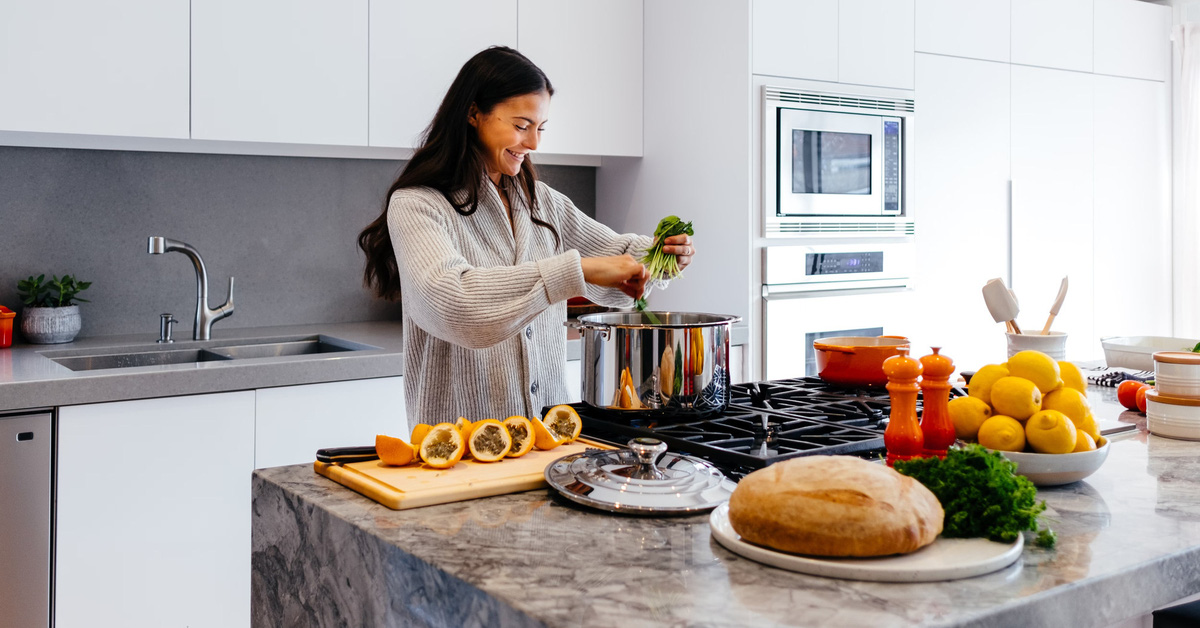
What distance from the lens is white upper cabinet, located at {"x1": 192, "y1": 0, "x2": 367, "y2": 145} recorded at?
2.66 m

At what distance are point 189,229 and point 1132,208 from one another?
3.91 m

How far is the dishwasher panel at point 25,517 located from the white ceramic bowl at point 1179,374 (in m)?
2.18

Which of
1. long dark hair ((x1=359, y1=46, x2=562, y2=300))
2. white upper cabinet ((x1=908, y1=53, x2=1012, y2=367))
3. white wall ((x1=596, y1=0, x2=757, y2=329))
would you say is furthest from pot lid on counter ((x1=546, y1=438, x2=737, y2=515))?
white upper cabinet ((x1=908, y1=53, x2=1012, y2=367))

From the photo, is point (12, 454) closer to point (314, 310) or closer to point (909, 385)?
point (314, 310)

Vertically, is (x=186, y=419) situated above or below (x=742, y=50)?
below

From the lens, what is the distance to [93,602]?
2.20 metres

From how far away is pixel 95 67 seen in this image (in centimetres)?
250

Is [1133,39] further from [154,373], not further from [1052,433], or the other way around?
[154,373]

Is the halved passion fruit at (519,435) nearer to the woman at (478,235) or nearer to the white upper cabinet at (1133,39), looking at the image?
the woman at (478,235)

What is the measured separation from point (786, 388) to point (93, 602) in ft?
5.28

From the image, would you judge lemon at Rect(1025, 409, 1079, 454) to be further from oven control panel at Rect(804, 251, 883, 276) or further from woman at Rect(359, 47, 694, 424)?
oven control panel at Rect(804, 251, 883, 276)

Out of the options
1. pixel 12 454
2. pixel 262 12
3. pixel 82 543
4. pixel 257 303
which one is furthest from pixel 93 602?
pixel 262 12

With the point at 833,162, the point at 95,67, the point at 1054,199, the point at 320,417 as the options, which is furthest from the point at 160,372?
the point at 1054,199

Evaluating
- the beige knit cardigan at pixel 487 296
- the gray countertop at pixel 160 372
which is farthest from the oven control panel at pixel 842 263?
the beige knit cardigan at pixel 487 296
